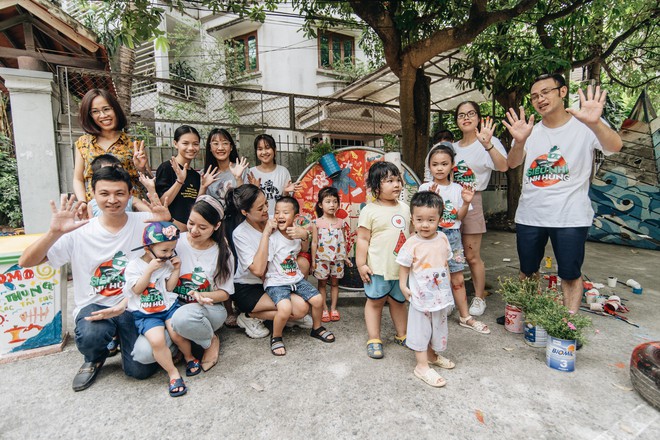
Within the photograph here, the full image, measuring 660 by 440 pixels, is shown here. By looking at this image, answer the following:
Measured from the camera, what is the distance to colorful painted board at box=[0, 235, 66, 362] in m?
2.59

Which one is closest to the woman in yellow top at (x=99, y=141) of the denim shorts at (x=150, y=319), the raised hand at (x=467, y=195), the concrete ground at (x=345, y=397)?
the denim shorts at (x=150, y=319)

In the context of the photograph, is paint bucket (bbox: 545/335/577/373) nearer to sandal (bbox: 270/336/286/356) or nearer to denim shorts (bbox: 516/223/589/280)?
denim shorts (bbox: 516/223/589/280)

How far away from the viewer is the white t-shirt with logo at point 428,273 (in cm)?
235

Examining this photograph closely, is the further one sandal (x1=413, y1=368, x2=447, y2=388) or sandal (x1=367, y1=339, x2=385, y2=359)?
sandal (x1=367, y1=339, x2=385, y2=359)

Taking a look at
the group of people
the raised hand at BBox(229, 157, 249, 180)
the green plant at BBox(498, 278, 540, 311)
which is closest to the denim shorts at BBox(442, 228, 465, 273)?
the group of people

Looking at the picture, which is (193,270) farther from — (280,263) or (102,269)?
(280,263)

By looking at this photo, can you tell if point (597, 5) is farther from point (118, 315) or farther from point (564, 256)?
point (118, 315)

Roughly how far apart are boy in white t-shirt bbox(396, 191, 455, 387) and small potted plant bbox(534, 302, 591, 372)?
0.80m

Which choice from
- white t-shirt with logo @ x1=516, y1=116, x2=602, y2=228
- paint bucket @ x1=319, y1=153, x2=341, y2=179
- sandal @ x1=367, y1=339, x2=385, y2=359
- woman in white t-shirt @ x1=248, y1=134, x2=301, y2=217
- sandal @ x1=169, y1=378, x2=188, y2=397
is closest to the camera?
sandal @ x1=169, y1=378, x2=188, y2=397

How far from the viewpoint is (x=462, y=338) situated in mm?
2986

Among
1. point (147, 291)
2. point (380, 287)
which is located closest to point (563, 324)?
point (380, 287)

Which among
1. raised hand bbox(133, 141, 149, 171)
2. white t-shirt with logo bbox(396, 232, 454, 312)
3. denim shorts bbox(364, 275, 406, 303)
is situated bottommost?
denim shorts bbox(364, 275, 406, 303)

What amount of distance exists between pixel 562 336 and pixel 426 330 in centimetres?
101

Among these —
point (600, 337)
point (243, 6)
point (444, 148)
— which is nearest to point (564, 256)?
point (600, 337)
